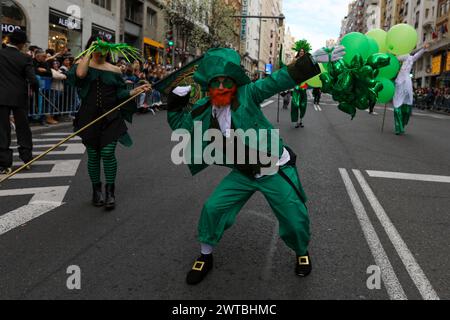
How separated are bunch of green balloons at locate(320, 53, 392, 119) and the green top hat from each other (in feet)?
2.88

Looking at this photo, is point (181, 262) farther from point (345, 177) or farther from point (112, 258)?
point (345, 177)

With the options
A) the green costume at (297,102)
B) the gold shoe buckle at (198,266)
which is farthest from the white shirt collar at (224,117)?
the green costume at (297,102)

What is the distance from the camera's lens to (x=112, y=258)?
365 centimetres

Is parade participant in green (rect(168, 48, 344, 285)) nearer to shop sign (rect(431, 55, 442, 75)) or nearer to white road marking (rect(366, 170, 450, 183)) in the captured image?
white road marking (rect(366, 170, 450, 183))

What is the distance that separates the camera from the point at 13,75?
22.4 ft

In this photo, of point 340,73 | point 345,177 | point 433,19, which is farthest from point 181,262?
point 433,19

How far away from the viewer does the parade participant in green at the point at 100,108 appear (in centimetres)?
495

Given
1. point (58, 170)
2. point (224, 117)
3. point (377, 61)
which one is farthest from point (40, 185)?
point (377, 61)

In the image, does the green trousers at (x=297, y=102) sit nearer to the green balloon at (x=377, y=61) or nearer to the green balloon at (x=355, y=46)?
the green balloon at (x=355, y=46)

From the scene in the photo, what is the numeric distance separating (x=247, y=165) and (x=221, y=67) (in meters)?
0.71

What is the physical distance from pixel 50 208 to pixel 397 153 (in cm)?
701

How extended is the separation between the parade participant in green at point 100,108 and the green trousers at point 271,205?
1.96 meters

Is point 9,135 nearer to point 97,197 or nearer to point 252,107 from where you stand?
point 97,197
